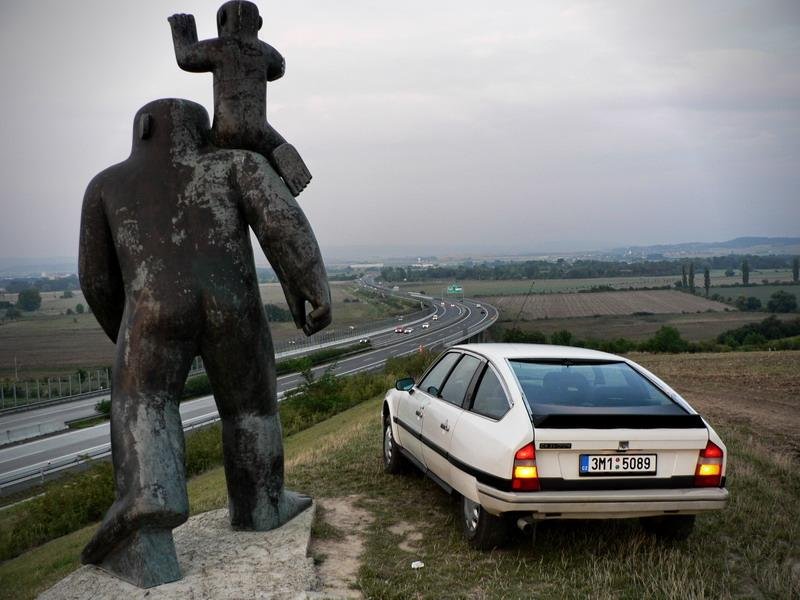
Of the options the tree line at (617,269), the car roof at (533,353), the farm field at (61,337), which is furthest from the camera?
the tree line at (617,269)

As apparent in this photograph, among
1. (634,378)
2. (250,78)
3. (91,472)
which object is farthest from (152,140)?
(91,472)

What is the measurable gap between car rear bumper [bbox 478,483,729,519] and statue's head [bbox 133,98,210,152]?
10.3ft

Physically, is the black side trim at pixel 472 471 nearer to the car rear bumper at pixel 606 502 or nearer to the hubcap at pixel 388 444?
the car rear bumper at pixel 606 502

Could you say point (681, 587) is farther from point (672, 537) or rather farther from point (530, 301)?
point (530, 301)

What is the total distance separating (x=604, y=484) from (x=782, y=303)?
62801 millimetres

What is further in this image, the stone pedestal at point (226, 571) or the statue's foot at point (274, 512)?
the statue's foot at point (274, 512)

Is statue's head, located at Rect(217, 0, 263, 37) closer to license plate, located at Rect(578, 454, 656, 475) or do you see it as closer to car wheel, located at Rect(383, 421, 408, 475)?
license plate, located at Rect(578, 454, 656, 475)

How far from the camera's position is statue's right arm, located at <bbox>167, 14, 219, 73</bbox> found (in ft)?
17.2

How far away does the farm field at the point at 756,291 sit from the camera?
234 feet

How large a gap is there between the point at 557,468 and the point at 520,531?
117 centimetres

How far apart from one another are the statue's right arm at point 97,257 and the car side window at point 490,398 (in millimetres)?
2735

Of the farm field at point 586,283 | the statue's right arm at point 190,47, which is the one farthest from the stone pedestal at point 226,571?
the farm field at point 586,283

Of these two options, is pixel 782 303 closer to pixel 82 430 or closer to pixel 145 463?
pixel 82 430

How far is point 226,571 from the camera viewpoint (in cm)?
479
